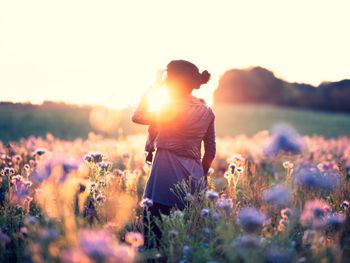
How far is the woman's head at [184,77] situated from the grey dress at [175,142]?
105 millimetres

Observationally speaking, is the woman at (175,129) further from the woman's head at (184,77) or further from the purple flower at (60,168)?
the purple flower at (60,168)

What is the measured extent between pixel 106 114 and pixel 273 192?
31314 mm

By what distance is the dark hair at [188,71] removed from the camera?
403 centimetres

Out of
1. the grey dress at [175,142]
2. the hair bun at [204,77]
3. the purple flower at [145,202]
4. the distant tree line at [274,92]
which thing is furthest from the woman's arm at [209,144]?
the distant tree line at [274,92]

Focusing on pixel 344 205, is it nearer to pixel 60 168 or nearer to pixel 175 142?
pixel 175 142

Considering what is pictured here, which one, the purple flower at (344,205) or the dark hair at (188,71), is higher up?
the dark hair at (188,71)

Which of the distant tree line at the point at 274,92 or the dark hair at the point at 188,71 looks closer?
the dark hair at the point at 188,71

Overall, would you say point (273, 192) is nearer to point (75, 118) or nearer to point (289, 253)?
point (289, 253)

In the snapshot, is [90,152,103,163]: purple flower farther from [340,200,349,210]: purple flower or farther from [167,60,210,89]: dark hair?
[340,200,349,210]: purple flower

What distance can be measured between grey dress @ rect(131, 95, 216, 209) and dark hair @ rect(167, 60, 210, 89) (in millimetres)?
181

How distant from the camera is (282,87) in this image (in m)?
56.4

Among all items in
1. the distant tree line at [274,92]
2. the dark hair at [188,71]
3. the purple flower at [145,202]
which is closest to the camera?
the purple flower at [145,202]

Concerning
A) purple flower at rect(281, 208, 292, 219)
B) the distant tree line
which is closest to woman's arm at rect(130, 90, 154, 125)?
purple flower at rect(281, 208, 292, 219)

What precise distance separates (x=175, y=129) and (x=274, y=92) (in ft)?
178
